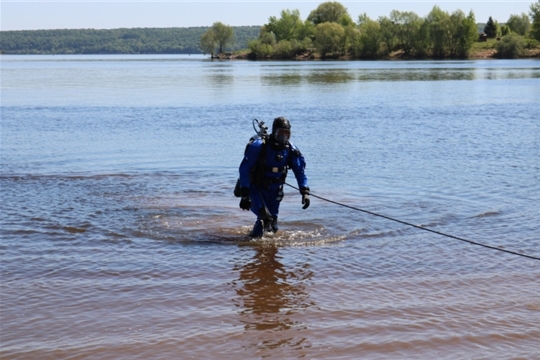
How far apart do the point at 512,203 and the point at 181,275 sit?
6.32 m

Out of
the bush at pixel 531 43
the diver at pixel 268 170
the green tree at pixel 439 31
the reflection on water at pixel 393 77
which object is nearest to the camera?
the diver at pixel 268 170

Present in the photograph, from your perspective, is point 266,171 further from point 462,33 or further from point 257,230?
→ point 462,33

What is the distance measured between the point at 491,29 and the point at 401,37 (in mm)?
20481

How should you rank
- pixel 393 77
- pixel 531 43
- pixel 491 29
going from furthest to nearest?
pixel 491 29 → pixel 531 43 → pixel 393 77

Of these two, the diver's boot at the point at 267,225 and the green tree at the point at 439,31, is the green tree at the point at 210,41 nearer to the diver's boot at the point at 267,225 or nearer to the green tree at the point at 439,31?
the green tree at the point at 439,31

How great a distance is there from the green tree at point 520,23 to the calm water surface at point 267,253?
444ft

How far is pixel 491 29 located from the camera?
137m

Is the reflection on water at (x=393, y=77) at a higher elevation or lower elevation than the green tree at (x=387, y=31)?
lower

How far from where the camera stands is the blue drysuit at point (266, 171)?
9469mm

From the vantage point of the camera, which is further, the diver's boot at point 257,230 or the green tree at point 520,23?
the green tree at point 520,23

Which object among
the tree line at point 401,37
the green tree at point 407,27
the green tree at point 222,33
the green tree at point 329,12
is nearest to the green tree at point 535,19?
the tree line at point 401,37

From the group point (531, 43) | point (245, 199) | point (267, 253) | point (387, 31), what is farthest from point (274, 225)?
point (387, 31)

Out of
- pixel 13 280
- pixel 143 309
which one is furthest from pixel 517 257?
pixel 13 280

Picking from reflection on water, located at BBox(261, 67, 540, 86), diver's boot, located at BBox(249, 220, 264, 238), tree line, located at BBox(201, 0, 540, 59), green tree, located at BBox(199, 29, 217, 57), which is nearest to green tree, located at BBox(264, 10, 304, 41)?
tree line, located at BBox(201, 0, 540, 59)
